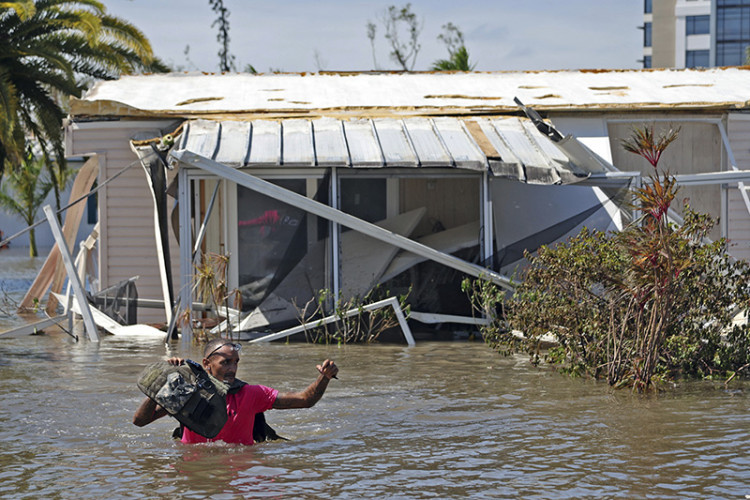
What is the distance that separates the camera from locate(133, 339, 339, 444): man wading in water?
6.92 m

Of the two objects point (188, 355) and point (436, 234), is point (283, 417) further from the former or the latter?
point (436, 234)

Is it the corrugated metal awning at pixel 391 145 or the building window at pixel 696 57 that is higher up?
the building window at pixel 696 57

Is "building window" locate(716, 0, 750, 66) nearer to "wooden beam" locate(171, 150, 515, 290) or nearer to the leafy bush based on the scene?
"wooden beam" locate(171, 150, 515, 290)

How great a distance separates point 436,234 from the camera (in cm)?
1475

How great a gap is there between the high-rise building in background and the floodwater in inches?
2429

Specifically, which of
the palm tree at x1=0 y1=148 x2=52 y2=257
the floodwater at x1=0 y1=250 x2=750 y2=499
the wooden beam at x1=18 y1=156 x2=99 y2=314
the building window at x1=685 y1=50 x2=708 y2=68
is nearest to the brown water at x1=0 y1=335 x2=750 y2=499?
the floodwater at x1=0 y1=250 x2=750 y2=499

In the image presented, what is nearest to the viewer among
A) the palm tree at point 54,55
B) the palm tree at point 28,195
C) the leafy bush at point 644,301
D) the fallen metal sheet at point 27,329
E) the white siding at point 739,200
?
the leafy bush at point 644,301

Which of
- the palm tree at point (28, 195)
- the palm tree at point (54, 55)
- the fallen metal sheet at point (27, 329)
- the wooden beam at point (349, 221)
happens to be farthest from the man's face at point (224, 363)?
the palm tree at point (28, 195)

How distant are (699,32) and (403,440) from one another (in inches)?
2862

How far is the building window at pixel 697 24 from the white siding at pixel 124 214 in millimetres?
66574

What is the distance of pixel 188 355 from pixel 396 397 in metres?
3.44

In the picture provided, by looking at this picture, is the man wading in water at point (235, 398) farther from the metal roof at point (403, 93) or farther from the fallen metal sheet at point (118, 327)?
the metal roof at point (403, 93)

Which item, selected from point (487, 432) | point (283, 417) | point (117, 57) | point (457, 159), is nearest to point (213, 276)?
point (457, 159)

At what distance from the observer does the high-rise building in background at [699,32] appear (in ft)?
222
